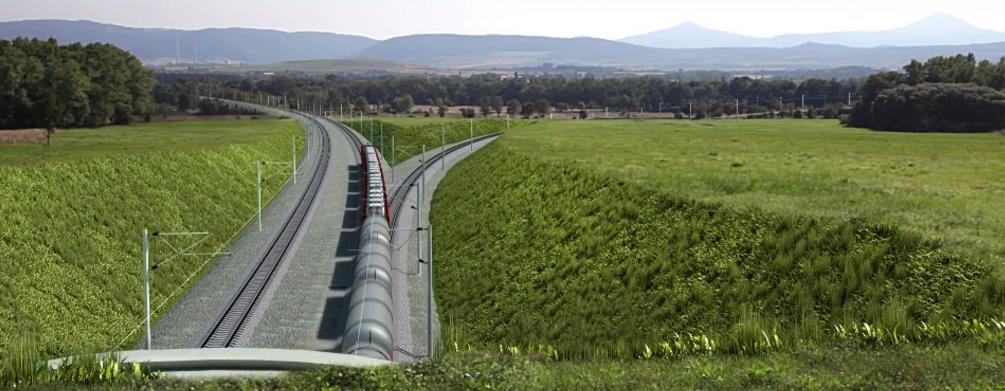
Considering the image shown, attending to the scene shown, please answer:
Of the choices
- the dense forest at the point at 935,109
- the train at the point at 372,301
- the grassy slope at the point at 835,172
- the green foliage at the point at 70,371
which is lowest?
the train at the point at 372,301

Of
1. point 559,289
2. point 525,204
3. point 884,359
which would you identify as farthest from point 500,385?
point 525,204

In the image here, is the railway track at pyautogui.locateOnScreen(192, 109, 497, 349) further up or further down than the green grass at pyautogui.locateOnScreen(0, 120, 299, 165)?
further down

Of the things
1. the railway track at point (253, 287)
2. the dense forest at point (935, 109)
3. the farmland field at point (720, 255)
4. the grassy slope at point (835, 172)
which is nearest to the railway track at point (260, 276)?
the railway track at point (253, 287)

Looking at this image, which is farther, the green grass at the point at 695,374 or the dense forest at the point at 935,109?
the dense forest at the point at 935,109

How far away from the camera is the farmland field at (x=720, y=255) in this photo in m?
28.2

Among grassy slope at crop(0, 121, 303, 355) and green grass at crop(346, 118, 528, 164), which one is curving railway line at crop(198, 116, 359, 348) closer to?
grassy slope at crop(0, 121, 303, 355)

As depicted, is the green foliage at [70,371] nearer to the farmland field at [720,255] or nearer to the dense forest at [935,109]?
the farmland field at [720,255]

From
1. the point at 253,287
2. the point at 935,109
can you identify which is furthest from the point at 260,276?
the point at 935,109

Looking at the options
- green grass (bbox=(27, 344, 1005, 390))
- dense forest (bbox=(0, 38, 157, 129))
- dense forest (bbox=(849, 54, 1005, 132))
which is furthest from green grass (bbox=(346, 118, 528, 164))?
green grass (bbox=(27, 344, 1005, 390))

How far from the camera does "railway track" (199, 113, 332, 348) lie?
4069 centimetres

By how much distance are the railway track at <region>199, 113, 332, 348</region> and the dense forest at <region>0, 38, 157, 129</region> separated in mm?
38528

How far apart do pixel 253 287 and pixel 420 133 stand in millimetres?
105971

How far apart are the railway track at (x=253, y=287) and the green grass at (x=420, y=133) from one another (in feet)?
190

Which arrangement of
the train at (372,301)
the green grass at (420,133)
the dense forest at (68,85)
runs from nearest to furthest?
the train at (372,301) → the dense forest at (68,85) → the green grass at (420,133)
